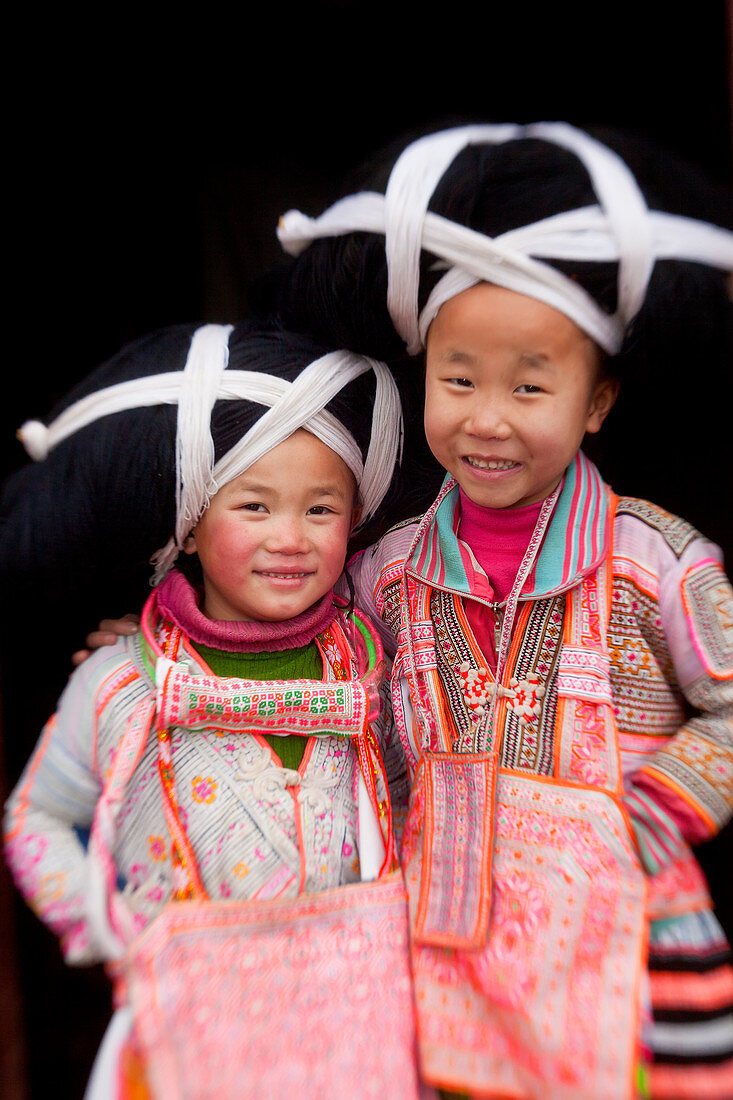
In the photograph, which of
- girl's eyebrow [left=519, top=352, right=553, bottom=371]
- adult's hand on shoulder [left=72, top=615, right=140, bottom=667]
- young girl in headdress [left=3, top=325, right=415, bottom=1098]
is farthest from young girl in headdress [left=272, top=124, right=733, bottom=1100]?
adult's hand on shoulder [left=72, top=615, right=140, bottom=667]

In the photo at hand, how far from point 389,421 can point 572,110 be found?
68 centimetres

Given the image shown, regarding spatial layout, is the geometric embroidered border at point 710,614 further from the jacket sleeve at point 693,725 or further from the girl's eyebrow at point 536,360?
the girl's eyebrow at point 536,360

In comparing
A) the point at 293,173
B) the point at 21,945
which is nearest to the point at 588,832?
the point at 21,945

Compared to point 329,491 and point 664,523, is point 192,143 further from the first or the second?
point 664,523

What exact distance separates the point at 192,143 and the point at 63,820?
1.35 m

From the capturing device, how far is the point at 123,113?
1.73 metres

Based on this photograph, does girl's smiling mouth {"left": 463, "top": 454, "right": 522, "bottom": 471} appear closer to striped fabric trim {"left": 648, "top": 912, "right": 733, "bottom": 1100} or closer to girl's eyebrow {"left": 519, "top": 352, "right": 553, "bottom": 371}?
girl's eyebrow {"left": 519, "top": 352, "right": 553, "bottom": 371}

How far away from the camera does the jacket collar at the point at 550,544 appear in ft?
3.81

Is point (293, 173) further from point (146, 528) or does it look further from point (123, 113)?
point (146, 528)

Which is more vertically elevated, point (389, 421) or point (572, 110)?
point (572, 110)

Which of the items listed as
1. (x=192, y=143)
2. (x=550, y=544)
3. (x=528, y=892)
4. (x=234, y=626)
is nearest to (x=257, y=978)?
(x=528, y=892)

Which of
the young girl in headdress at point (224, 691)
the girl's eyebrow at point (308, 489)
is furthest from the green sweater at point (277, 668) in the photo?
Answer: the girl's eyebrow at point (308, 489)

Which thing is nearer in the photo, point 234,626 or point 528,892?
point 528,892

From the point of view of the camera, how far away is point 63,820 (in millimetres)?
1197
